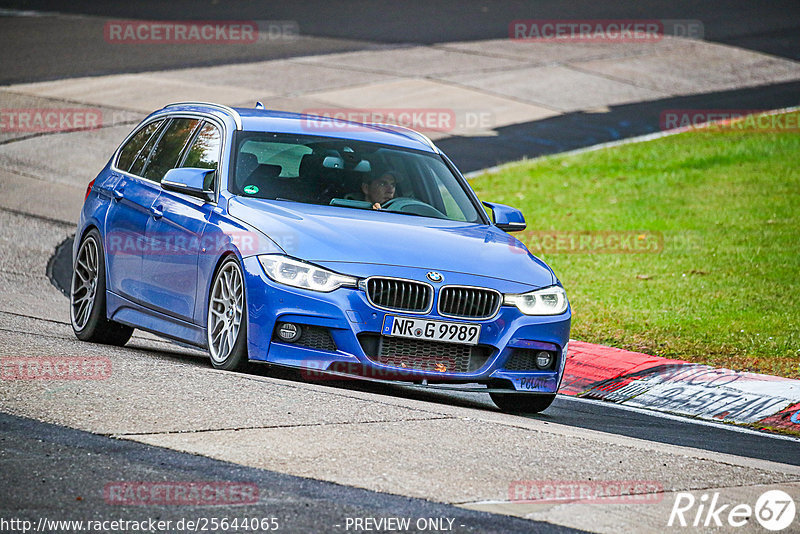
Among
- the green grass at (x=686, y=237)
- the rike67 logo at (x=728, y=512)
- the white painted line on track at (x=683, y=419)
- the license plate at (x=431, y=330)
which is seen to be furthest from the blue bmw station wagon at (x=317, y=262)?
the green grass at (x=686, y=237)

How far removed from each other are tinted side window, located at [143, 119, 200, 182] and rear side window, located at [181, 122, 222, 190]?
0.53 ft

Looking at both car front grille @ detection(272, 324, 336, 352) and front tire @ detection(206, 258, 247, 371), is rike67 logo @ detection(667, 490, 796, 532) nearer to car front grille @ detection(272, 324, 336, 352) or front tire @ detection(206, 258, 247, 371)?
car front grille @ detection(272, 324, 336, 352)

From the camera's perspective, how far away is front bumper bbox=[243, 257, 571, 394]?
7430 mm

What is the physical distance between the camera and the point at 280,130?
29.3 ft

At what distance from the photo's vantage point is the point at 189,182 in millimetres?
8406

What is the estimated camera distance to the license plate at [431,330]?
7.48m

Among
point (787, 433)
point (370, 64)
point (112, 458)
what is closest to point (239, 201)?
point (112, 458)

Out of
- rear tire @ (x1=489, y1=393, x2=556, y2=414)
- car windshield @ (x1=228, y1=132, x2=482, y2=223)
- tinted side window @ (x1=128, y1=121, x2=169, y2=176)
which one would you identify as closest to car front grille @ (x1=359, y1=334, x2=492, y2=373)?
rear tire @ (x1=489, y1=393, x2=556, y2=414)

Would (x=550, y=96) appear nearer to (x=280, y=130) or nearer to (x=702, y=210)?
(x=702, y=210)

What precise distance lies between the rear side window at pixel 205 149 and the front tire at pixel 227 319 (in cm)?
105

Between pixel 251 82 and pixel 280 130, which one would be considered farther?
pixel 251 82

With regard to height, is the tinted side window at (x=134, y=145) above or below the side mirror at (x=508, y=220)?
above

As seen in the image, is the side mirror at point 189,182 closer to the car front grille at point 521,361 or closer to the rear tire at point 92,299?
the rear tire at point 92,299

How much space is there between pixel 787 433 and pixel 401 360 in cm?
293
